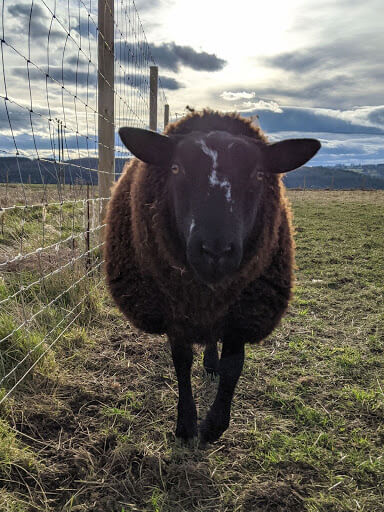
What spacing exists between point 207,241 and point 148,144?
760 millimetres

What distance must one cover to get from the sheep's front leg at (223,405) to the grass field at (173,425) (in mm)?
108

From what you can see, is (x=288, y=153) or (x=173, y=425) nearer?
(x=288, y=153)

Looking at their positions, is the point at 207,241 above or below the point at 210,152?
below

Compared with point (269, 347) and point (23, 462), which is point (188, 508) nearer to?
point (23, 462)

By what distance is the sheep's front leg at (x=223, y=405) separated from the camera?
2.47 metres

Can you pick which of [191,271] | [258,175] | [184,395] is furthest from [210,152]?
[184,395]

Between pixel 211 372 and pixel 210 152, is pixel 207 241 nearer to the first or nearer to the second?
pixel 210 152

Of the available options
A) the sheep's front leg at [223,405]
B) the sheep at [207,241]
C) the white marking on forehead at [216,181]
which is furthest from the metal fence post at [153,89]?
the sheep's front leg at [223,405]

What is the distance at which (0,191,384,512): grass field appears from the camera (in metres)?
2.12

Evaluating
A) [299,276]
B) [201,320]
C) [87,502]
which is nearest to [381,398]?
[201,320]

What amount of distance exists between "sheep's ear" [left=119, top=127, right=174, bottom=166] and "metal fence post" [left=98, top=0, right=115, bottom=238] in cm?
253

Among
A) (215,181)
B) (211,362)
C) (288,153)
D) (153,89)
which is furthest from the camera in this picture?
(153,89)

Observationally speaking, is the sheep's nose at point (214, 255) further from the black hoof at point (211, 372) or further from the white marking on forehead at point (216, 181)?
the black hoof at point (211, 372)

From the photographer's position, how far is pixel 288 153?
239 cm
